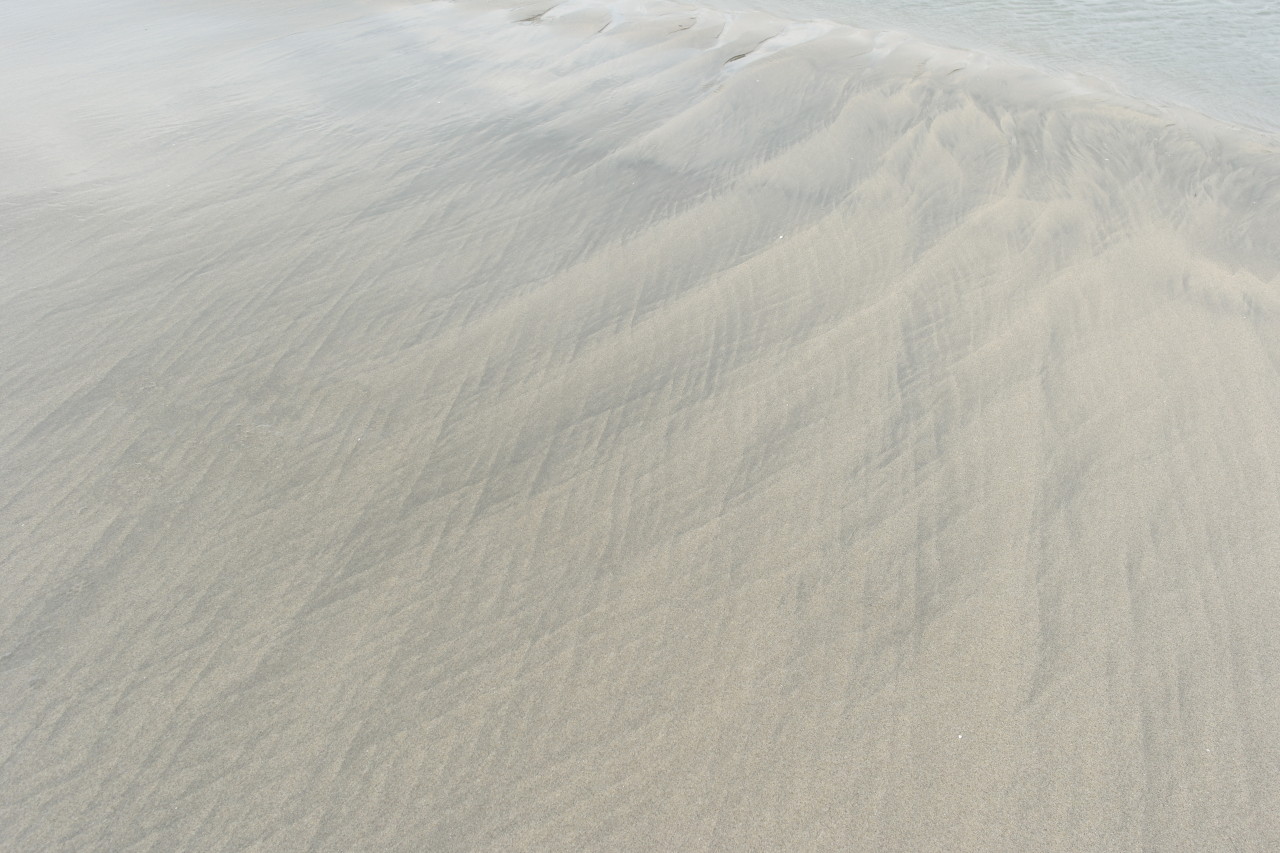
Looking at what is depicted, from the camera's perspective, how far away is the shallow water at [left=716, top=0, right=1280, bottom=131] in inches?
245

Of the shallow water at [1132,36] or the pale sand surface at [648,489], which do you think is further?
the shallow water at [1132,36]

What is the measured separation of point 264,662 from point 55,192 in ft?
13.7

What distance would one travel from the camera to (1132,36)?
23.5 ft

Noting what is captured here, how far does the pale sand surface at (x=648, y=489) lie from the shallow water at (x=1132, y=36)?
113 cm

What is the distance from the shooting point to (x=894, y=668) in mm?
2387

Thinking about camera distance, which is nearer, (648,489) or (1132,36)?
(648,489)

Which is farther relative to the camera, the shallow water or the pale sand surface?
the shallow water

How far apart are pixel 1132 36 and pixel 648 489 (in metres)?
7.11

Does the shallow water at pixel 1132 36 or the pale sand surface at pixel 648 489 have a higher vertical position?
the shallow water at pixel 1132 36

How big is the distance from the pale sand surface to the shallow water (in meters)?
1.13

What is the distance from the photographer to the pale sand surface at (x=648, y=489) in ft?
7.07

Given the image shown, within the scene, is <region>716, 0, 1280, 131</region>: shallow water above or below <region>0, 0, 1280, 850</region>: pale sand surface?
above

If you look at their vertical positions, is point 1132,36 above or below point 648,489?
above

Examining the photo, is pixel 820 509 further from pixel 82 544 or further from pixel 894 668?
pixel 82 544
